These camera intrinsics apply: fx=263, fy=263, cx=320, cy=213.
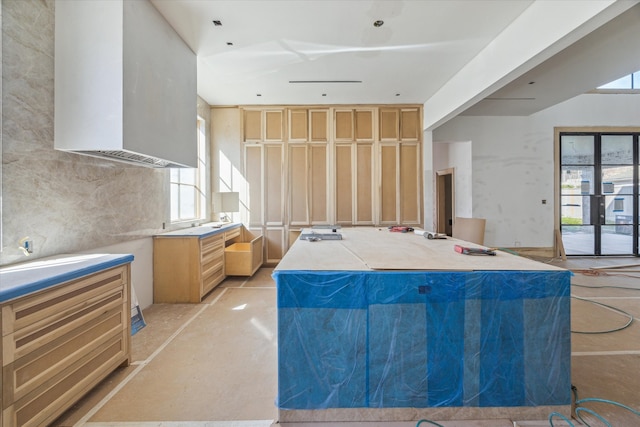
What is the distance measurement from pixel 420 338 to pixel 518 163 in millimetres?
6160

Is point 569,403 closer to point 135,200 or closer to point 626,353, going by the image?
point 626,353

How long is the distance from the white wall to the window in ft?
16.0

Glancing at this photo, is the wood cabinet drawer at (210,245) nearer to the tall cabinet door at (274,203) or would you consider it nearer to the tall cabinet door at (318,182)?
the tall cabinet door at (274,203)

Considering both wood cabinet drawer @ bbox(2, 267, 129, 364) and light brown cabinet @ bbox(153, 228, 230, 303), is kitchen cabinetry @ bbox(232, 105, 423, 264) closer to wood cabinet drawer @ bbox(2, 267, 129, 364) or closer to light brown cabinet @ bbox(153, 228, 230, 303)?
light brown cabinet @ bbox(153, 228, 230, 303)

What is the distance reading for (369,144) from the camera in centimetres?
512

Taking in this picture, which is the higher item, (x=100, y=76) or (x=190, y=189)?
(x=100, y=76)

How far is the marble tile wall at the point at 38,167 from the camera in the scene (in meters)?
1.70

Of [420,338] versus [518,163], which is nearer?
[420,338]

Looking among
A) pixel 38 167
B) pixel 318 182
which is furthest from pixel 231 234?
pixel 38 167

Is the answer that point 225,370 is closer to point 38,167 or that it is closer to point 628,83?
point 38,167

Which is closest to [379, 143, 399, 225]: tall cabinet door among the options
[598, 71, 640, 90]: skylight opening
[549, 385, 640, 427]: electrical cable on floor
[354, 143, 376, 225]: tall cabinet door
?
[354, 143, 376, 225]: tall cabinet door

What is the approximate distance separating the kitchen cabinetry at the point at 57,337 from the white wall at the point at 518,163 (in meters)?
6.17

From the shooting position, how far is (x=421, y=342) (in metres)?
1.46

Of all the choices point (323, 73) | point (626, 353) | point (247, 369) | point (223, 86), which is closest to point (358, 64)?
point (323, 73)
